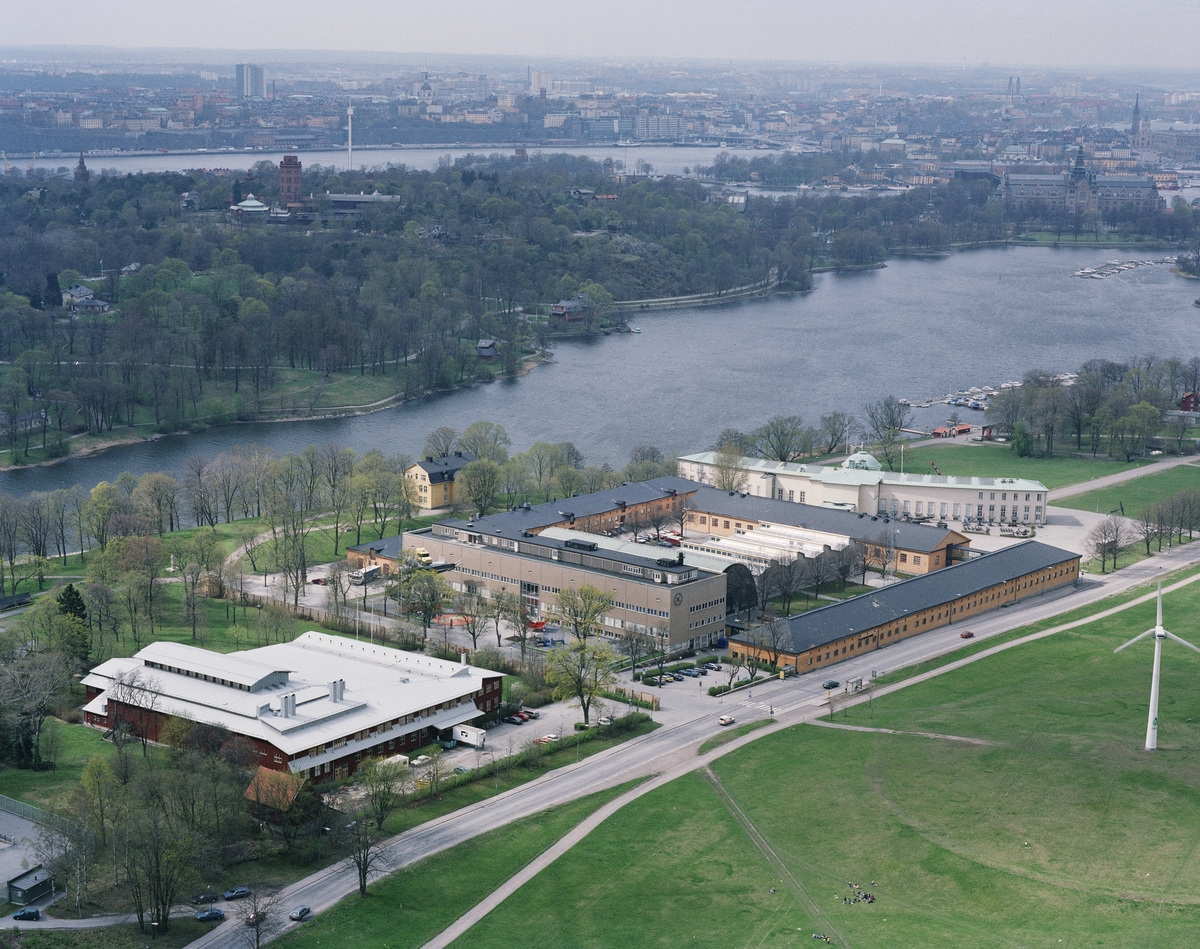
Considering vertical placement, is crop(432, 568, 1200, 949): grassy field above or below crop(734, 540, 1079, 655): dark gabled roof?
below

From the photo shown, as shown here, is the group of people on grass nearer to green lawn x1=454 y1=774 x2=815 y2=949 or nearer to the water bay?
green lawn x1=454 y1=774 x2=815 y2=949

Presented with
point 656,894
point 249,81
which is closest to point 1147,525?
point 656,894

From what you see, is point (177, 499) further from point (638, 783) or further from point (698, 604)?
point (638, 783)

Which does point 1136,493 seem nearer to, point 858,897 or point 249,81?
point 858,897

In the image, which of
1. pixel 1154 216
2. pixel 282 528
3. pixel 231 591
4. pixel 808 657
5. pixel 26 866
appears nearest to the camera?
pixel 26 866

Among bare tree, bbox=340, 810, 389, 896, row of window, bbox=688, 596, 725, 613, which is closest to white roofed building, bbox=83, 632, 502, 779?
bare tree, bbox=340, 810, 389, 896

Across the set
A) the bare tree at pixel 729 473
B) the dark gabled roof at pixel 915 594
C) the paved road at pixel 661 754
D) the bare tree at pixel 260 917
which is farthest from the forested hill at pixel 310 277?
the bare tree at pixel 260 917

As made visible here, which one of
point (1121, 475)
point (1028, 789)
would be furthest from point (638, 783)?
point (1121, 475)
